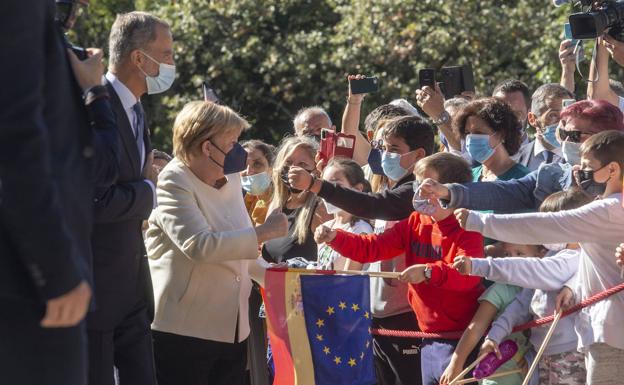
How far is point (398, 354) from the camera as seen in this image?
20.9ft

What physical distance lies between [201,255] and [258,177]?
6.83 ft

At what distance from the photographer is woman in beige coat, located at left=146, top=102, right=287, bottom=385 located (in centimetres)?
581

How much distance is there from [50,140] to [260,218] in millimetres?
4640

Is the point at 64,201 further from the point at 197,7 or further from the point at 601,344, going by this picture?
the point at 197,7

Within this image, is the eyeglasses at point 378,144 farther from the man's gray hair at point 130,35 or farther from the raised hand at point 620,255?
the raised hand at point 620,255

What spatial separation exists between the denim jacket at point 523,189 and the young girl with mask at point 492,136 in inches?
8.1

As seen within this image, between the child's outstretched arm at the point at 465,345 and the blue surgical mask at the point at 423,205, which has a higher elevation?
the blue surgical mask at the point at 423,205

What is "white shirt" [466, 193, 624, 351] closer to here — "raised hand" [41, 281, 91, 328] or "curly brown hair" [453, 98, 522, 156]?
"curly brown hair" [453, 98, 522, 156]

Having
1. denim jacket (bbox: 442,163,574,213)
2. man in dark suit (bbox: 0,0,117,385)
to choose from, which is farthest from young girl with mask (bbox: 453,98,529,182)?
man in dark suit (bbox: 0,0,117,385)

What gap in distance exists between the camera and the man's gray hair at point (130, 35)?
5676 mm

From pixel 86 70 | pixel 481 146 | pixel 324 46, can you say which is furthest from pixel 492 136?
pixel 324 46

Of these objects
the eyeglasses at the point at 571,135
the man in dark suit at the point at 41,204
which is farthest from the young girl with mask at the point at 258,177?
the man in dark suit at the point at 41,204

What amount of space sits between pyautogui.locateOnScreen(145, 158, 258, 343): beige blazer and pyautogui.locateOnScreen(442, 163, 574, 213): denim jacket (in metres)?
1.16

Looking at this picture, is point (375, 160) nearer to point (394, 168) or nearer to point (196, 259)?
point (394, 168)
